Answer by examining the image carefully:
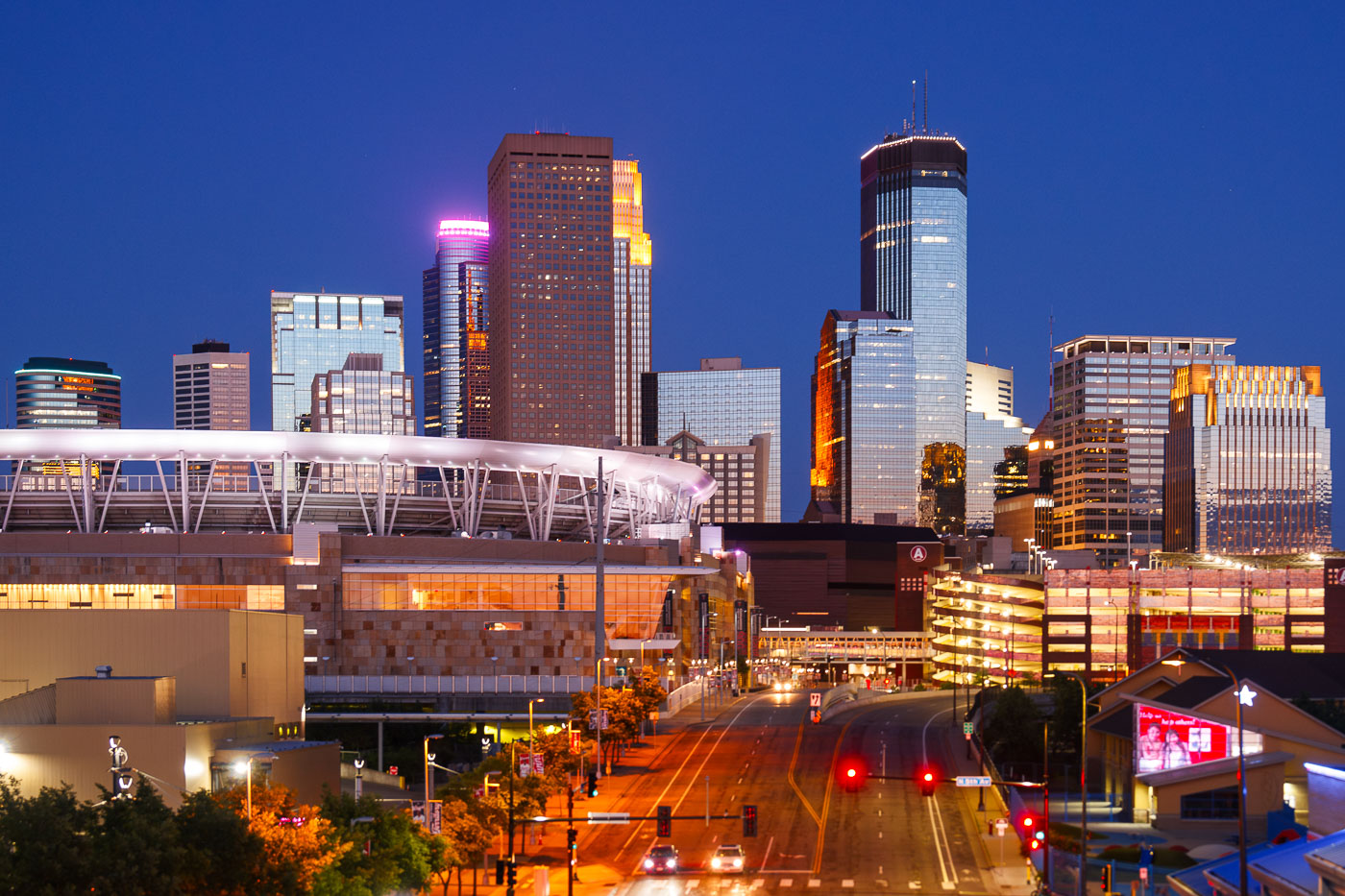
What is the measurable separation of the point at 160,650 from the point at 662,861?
25307mm

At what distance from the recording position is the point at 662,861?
67188 millimetres

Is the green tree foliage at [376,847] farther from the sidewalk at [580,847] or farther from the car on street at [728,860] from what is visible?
the car on street at [728,860]

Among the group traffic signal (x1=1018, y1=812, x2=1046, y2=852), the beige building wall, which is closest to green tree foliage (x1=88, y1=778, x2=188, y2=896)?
the beige building wall

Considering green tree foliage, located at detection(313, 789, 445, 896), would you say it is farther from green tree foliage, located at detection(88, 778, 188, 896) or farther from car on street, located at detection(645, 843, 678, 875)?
car on street, located at detection(645, 843, 678, 875)

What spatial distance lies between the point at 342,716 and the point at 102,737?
59543 millimetres

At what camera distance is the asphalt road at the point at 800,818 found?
65.8 metres

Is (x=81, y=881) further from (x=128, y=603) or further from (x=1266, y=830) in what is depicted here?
(x=128, y=603)

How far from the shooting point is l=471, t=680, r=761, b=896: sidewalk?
213ft

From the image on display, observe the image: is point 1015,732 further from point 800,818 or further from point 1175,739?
point 800,818

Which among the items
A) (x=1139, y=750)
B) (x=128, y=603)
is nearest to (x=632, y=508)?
(x=128, y=603)

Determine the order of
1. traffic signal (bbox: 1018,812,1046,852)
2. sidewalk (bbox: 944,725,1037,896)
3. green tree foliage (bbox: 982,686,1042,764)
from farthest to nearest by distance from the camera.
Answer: green tree foliage (bbox: 982,686,1042,764), sidewalk (bbox: 944,725,1037,896), traffic signal (bbox: 1018,812,1046,852)

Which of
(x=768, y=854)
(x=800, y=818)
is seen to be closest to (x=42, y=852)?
(x=768, y=854)

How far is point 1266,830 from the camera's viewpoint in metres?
74.4

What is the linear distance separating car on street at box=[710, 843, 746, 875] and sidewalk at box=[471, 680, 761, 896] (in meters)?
4.09
